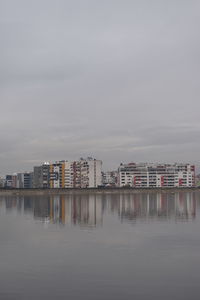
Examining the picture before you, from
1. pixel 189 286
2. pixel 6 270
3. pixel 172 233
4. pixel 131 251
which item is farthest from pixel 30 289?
pixel 172 233

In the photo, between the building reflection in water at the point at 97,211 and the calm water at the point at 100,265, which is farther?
the building reflection in water at the point at 97,211

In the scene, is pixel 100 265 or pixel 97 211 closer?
pixel 100 265

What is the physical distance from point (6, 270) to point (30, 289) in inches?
172

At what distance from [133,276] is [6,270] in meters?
6.75

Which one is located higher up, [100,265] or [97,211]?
[100,265]

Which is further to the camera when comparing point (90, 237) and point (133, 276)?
point (90, 237)

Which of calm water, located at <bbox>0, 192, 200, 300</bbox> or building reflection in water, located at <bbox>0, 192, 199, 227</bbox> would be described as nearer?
calm water, located at <bbox>0, 192, 200, 300</bbox>

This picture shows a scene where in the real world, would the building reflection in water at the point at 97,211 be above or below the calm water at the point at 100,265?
below

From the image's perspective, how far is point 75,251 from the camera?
28.2 meters

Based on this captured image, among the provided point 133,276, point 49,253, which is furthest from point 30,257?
point 133,276

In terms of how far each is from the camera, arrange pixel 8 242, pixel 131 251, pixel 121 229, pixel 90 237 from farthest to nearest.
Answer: pixel 121 229 → pixel 90 237 → pixel 8 242 → pixel 131 251

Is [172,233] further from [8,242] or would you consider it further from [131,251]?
[8,242]

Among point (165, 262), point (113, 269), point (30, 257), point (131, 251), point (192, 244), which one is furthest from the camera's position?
point (192, 244)

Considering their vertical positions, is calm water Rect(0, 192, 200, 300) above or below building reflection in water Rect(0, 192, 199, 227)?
above
